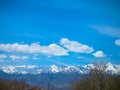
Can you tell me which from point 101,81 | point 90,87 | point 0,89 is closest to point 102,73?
point 101,81

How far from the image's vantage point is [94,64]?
73625 mm

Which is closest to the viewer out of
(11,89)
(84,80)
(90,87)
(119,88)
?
(119,88)

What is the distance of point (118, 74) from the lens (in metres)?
71.4

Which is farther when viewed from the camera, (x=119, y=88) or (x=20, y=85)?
(x=20, y=85)

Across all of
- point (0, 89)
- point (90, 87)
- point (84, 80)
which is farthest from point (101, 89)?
point (0, 89)

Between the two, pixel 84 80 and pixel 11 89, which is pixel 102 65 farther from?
pixel 11 89

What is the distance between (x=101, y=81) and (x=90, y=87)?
48.8ft

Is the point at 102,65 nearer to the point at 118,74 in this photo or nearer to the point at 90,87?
the point at 118,74

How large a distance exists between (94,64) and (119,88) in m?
12.1

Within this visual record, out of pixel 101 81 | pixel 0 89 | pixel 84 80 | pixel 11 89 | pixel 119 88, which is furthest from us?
pixel 11 89

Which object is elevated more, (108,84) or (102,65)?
(102,65)

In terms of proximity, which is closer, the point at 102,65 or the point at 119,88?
the point at 119,88

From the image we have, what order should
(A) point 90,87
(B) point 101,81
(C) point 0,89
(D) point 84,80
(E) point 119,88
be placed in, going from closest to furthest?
(E) point 119,88
(B) point 101,81
(A) point 90,87
(D) point 84,80
(C) point 0,89

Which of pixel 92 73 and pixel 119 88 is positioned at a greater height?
pixel 92 73
